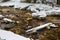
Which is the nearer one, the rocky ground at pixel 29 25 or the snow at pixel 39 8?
the rocky ground at pixel 29 25

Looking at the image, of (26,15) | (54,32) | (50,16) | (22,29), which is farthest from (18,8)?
(54,32)

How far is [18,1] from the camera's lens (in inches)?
291

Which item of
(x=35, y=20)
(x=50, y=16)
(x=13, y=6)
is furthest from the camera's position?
(x=13, y=6)

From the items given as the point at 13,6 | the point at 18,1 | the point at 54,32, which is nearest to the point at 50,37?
the point at 54,32

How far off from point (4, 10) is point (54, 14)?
192 cm

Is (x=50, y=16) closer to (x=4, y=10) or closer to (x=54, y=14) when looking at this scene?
(x=54, y=14)

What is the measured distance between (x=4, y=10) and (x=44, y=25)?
228cm

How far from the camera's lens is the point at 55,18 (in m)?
→ 5.23

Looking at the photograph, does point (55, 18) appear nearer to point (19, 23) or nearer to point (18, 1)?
point (19, 23)

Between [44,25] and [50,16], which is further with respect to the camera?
[50,16]

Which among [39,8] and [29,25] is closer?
[29,25]

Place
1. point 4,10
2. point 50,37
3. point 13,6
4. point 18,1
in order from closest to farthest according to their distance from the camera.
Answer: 1. point 50,37
2. point 4,10
3. point 13,6
4. point 18,1

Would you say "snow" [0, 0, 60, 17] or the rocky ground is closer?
the rocky ground

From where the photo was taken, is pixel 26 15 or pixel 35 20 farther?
pixel 26 15
